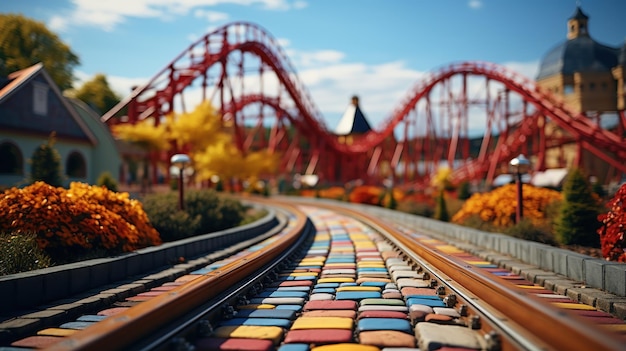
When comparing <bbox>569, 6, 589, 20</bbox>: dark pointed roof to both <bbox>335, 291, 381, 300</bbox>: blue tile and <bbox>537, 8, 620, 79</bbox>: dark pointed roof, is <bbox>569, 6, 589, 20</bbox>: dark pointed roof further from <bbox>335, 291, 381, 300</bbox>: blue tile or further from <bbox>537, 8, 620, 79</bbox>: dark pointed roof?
<bbox>335, 291, 381, 300</bbox>: blue tile

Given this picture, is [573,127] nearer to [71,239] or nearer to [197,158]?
[197,158]

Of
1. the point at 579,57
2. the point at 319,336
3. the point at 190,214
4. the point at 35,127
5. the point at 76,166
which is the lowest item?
the point at 319,336

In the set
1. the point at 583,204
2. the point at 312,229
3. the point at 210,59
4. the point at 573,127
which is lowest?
the point at 312,229

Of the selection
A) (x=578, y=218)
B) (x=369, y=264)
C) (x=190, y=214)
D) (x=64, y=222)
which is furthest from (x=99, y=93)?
(x=578, y=218)

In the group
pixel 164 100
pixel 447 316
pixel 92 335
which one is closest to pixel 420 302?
pixel 447 316

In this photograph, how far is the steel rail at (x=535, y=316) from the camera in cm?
285

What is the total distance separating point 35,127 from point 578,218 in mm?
18832

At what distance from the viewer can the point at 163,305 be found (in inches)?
166

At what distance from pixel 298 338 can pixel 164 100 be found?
118 feet

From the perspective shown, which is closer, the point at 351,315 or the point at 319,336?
the point at 319,336

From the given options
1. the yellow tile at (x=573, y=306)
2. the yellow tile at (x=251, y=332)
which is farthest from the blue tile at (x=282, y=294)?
the yellow tile at (x=573, y=306)

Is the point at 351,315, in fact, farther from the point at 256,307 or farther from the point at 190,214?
the point at 190,214

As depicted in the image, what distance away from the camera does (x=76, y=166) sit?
78.7 feet

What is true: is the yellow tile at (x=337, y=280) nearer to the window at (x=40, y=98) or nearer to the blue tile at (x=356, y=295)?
the blue tile at (x=356, y=295)
